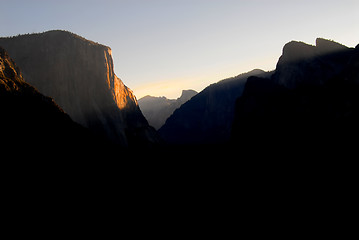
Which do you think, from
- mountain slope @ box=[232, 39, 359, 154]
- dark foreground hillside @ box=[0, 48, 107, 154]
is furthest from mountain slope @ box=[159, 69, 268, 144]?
dark foreground hillside @ box=[0, 48, 107, 154]

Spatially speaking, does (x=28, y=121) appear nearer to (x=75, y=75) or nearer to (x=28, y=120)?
(x=28, y=120)

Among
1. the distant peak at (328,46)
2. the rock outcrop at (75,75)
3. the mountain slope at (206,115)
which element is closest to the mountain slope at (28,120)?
the rock outcrop at (75,75)

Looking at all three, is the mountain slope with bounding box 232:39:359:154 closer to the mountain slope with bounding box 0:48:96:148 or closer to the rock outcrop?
the mountain slope with bounding box 0:48:96:148

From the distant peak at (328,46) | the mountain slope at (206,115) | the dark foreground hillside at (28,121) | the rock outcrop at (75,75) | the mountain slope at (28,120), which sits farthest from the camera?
the mountain slope at (206,115)

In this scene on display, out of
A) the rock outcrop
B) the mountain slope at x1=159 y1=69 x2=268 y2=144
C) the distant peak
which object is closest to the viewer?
the rock outcrop

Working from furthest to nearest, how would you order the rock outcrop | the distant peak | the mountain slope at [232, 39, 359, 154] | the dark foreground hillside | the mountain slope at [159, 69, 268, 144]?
the mountain slope at [159, 69, 268, 144] < the distant peak < the rock outcrop < the mountain slope at [232, 39, 359, 154] < the dark foreground hillside

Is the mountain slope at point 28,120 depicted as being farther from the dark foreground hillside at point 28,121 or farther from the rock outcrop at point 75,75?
the rock outcrop at point 75,75

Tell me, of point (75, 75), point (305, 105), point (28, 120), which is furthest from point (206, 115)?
point (28, 120)
